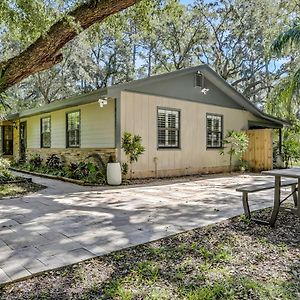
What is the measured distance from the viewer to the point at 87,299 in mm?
2254

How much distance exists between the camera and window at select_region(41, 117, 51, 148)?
13414 millimetres

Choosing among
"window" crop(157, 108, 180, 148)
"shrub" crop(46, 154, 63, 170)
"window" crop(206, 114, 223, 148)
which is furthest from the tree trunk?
"window" crop(206, 114, 223, 148)

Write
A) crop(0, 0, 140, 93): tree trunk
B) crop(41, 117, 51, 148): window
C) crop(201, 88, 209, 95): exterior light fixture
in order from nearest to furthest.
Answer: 1. crop(0, 0, 140, 93): tree trunk
2. crop(201, 88, 209, 95): exterior light fixture
3. crop(41, 117, 51, 148): window

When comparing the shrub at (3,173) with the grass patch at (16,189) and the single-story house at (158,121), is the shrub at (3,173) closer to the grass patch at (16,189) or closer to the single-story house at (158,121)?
the grass patch at (16,189)

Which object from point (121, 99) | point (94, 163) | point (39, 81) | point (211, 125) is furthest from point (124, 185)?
point (39, 81)

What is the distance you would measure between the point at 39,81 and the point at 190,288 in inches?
788

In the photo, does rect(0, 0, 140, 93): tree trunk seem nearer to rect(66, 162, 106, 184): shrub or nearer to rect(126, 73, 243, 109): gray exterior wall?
rect(126, 73, 243, 109): gray exterior wall

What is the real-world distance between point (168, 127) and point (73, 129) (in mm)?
3653

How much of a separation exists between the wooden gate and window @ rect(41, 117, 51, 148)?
869 cm

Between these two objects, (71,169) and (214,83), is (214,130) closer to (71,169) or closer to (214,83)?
(214,83)

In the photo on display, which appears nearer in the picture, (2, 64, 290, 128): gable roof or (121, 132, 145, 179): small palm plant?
(2, 64, 290, 128): gable roof

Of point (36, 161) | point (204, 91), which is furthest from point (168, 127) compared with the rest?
point (36, 161)

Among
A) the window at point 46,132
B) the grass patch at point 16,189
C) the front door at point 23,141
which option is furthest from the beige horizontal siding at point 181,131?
the front door at point 23,141

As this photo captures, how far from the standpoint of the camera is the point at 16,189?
24.8 ft
